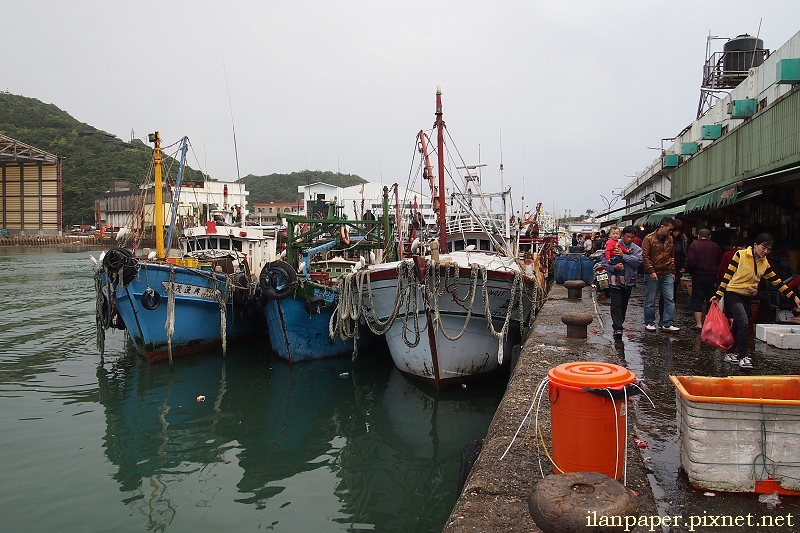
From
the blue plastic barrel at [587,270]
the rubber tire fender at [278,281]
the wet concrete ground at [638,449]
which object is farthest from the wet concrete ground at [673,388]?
the rubber tire fender at [278,281]

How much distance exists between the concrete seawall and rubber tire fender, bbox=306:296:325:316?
6143mm

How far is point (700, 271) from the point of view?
695 centimetres

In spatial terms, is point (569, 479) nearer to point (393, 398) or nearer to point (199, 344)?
point (393, 398)

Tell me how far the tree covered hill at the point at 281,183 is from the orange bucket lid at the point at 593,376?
8798 cm

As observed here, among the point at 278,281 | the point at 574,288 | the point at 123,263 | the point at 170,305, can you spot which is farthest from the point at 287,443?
the point at 574,288

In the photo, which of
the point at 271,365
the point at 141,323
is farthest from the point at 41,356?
the point at 271,365

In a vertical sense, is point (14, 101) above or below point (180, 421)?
above

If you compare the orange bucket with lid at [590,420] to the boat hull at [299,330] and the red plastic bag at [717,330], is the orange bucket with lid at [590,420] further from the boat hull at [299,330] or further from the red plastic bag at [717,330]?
the boat hull at [299,330]

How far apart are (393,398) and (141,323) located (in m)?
5.90

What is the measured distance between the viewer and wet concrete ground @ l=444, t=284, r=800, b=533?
10.1 feet

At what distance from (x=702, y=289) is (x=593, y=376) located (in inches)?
191

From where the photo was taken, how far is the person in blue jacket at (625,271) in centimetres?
691

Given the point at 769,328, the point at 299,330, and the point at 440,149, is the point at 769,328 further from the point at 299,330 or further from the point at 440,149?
the point at 299,330

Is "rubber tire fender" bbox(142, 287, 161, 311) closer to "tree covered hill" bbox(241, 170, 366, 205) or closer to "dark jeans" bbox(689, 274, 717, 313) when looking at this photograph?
"dark jeans" bbox(689, 274, 717, 313)
